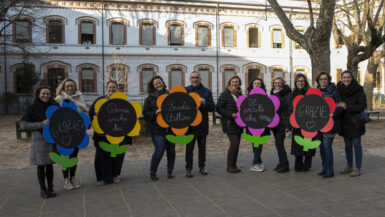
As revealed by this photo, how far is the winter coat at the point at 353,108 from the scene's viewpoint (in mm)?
5246

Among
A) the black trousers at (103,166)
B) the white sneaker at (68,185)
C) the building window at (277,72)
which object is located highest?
the building window at (277,72)

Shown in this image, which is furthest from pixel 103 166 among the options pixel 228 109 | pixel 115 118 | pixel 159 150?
pixel 228 109

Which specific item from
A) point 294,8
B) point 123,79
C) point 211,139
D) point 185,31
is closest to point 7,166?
point 211,139

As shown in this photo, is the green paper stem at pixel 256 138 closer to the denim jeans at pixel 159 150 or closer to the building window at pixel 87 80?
the denim jeans at pixel 159 150

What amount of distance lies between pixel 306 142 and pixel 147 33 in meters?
20.3

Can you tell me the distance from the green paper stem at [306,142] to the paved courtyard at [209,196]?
507 millimetres

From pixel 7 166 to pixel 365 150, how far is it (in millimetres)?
8380

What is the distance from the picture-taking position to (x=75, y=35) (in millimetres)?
22812

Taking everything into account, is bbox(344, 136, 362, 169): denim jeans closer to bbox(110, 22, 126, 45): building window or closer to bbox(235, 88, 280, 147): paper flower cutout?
bbox(235, 88, 280, 147): paper flower cutout

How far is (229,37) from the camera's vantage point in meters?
25.4

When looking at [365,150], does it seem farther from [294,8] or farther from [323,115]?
[294,8]

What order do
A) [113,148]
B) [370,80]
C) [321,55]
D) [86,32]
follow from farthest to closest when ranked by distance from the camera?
[86,32], [370,80], [321,55], [113,148]

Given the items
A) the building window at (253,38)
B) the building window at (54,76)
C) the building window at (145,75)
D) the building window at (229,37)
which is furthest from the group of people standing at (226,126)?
the building window at (253,38)

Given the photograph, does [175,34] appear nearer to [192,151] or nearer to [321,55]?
[321,55]
